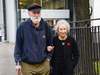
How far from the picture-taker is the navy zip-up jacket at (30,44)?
2693 mm

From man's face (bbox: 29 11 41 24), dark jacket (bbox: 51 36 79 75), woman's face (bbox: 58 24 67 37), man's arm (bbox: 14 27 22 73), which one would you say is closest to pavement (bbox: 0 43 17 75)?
dark jacket (bbox: 51 36 79 75)

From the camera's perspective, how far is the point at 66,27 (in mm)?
3018

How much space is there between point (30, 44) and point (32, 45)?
34 millimetres

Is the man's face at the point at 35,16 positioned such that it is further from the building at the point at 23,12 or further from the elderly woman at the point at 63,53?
the building at the point at 23,12

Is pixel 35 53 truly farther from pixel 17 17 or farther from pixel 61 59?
pixel 17 17

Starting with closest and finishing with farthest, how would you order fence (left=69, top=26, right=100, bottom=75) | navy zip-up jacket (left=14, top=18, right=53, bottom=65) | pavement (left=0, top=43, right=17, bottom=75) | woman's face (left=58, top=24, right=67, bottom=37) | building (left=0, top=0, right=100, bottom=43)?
1. navy zip-up jacket (left=14, top=18, right=53, bottom=65)
2. woman's face (left=58, top=24, right=67, bottom=37)
3. fence (left=69, top=26, right=100, bottom=75)
4. pavement (left=0, top=43, right=17, bottom=75)
5. building (left=0, top=0, right=100, bottom=43)

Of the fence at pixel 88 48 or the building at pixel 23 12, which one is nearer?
the fence at pixel 88 48

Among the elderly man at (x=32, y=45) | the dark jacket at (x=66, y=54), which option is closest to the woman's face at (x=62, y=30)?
the dark jacket at (x=66, y=54)

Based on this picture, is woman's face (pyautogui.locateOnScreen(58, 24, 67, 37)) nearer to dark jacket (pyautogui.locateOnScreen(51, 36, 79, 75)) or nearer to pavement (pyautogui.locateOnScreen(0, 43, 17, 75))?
dark jacket (pyautogui.locateOnScreen(51, 36, 79, 75))

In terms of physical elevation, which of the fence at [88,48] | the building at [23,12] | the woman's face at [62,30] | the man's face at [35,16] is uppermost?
the building at [23,12]

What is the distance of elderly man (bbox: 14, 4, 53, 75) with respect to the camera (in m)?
2.70

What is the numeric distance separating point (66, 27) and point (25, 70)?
3.20 feet

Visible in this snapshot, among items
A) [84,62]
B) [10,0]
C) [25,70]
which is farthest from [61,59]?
[10,0]

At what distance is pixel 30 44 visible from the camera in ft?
8.91
